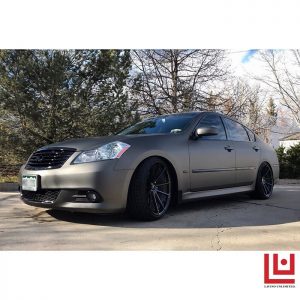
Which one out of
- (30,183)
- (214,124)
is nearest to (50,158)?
(30,183)

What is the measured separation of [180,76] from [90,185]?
11.8 metres

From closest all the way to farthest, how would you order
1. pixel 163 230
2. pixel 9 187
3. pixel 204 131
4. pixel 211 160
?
pixel 163 230 → pixel 204 131 → pixel 211 160 → pixel 9 187

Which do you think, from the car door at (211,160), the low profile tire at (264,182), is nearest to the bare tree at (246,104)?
the low profile tire at (264,182)

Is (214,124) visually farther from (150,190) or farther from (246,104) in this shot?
(246,104)

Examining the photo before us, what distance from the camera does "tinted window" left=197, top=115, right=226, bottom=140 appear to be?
4811 millimetres

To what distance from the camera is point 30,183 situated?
13.0 feet

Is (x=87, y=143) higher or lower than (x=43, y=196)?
higher

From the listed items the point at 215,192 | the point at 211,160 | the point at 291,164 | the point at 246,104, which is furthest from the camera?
the point at 246,104

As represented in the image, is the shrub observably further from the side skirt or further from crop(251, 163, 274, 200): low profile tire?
the side skirt

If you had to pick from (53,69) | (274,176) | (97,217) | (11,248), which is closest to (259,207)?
(274,176)

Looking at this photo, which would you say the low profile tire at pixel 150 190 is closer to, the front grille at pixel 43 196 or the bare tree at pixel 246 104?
the front grille at pixel 43 196
